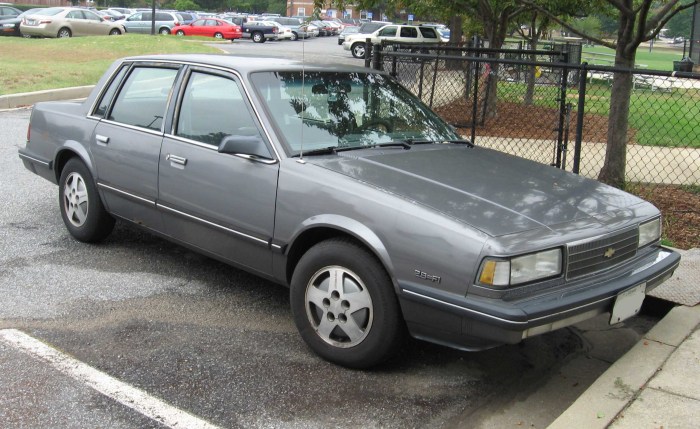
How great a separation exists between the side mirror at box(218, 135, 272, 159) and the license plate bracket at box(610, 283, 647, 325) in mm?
2041

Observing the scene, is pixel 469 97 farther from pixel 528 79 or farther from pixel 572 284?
pixel 572 284

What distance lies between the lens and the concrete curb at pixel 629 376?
3.48m

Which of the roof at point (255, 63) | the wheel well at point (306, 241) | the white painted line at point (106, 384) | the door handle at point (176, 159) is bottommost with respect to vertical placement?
the white painted line at point (106, 384)

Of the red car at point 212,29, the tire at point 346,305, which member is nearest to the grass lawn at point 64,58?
the tire at point 346,305

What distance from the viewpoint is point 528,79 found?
33.8 ft

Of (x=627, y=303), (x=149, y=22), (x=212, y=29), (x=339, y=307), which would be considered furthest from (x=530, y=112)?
(x=212, y=29)

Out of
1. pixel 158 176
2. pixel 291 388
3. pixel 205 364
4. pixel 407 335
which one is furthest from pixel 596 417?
pixel 158 176

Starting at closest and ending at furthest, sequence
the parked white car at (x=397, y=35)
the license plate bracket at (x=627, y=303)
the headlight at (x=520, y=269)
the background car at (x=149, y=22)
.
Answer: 1. the headlight at (x=520, y=269)
2. the license plate bracket at (x=627, y=303)
3. the parked white car at (x=397, y=35)
4. the background car at (x=149, y=22)

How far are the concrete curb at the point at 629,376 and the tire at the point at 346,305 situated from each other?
94 cm

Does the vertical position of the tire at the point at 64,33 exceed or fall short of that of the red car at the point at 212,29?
it falls short

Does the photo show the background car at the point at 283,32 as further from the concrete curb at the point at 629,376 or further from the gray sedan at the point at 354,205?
the concrete curb at the point at 629,376

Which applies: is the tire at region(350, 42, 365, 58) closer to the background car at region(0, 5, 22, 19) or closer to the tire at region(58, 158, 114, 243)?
the background car at region(0, 5, 22, 19)

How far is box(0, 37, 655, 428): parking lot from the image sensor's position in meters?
3.70

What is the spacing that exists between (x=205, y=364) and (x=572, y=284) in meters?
1.95
